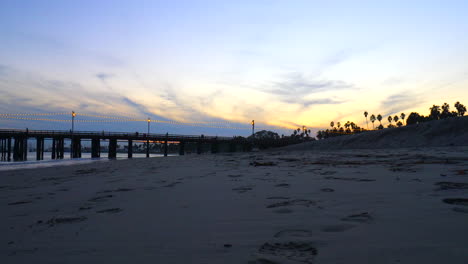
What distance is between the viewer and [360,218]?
6.63 feet

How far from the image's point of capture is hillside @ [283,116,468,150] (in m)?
19.9

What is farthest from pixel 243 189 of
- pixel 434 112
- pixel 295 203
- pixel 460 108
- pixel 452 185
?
pixel 460 108

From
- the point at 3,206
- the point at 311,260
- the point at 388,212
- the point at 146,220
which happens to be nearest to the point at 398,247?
the point at 311,260

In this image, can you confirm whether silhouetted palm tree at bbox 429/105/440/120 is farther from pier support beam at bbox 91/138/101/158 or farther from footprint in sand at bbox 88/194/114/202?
footprint in sand at bbox 88/194/114/202

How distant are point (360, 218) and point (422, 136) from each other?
80.3 feet

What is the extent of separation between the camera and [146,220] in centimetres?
231

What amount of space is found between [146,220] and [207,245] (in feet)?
2.96

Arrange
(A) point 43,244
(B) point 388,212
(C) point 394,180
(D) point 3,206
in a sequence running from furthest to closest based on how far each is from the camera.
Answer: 1. (C) point 394,180
2. (D) point 3,206
3. (B) point 388,212
4. (A) point 43,244

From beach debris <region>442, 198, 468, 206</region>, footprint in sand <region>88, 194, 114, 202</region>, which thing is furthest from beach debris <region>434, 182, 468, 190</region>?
footprint in sand <region>88, 194, 114, 202</region>

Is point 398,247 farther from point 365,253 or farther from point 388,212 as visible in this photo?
point 388,212

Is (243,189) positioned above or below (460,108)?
below

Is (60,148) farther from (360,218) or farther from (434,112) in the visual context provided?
(434,112)

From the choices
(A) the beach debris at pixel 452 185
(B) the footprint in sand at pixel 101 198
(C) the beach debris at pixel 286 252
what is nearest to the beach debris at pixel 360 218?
(C) the beach debris at pixel 286 252

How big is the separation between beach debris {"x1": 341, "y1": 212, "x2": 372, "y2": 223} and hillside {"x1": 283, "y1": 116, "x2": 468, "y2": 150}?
20.8 metres
